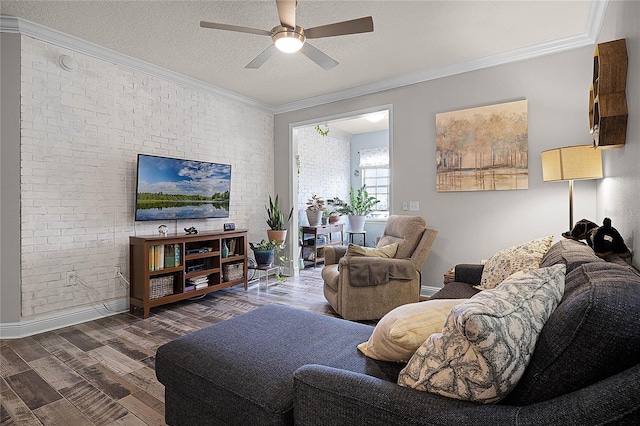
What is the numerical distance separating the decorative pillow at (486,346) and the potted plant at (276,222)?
13.3 feet

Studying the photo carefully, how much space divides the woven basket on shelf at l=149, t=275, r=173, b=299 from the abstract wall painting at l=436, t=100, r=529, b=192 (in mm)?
3249

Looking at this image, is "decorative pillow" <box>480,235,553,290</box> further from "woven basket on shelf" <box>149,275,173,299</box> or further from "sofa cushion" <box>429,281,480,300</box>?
"woven basket on shelf" <box>149,275,173,299</box>

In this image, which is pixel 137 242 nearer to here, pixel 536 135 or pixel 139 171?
pixel 139 171

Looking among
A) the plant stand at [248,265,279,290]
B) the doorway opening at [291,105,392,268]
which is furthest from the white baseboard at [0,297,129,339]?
the doorway opening at [291,105,392,268]

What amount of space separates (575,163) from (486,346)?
8.46 feet

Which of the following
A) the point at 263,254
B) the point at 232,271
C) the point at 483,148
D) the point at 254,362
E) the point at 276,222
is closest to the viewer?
the point at 254,362

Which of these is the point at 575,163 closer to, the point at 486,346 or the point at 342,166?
the point at 486,346

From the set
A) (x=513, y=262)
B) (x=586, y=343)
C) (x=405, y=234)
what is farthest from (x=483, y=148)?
(x=586, y=343)

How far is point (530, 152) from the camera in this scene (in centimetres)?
344

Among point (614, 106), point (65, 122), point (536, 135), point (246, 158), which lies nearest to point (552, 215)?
point (536, 135)

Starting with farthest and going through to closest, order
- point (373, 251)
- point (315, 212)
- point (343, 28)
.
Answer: point (315, 212) < point (373, 251) < point (343, 28)

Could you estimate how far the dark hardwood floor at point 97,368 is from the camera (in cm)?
183

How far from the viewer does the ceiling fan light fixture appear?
243 centimetres

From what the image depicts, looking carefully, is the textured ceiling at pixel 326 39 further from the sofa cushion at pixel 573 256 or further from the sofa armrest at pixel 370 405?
the sofa armrest at pixel 370 405
